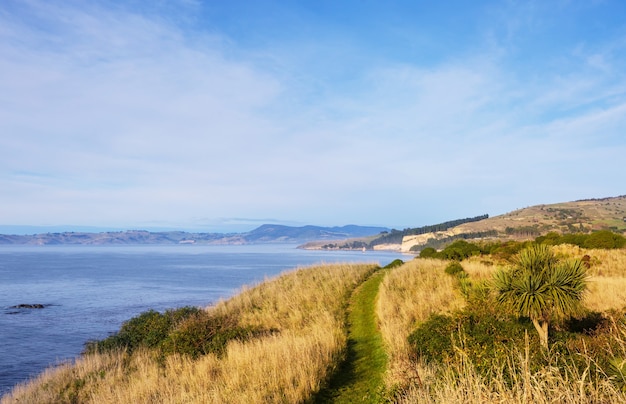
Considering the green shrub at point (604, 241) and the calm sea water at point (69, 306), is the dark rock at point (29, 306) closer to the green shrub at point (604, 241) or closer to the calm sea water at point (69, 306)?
the calm sea water at point (69, 306)

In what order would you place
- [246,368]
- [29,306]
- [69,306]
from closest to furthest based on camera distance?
1. [246,368]
2. [29,306]
3. [69,306]

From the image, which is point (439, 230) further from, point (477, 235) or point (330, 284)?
point (330, 284)

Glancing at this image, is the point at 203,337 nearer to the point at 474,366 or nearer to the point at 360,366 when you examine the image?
the point at 360,366

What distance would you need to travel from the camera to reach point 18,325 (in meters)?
33.0

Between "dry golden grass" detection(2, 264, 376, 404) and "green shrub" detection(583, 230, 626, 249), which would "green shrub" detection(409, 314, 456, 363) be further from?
"green shrub" detection(583, 230, 626, 249)

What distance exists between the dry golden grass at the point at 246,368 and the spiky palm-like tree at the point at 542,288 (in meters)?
4.29

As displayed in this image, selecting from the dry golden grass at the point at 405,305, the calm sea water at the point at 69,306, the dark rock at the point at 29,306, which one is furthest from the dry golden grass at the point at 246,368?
the dark rock at the point at 29,306

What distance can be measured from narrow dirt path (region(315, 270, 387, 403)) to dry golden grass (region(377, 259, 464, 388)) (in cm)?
36

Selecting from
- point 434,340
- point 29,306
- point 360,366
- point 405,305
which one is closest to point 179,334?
point 360,366

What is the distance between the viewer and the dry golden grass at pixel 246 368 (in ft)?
27.2

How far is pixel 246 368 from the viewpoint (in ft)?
31.0

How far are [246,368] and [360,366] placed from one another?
2.71 metres

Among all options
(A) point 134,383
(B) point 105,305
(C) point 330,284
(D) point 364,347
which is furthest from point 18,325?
(D) point 364,347

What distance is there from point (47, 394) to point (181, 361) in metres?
4.03
